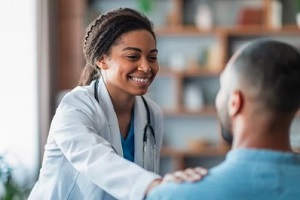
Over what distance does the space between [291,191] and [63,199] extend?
85cm

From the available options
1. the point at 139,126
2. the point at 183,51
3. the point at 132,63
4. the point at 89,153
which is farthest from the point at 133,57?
the point at 183,51

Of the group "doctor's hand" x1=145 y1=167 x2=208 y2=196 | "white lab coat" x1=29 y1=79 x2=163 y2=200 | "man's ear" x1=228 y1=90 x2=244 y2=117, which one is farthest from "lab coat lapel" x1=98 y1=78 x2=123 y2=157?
"man's ear" x1=228 y1=90 x2=244 y2=117

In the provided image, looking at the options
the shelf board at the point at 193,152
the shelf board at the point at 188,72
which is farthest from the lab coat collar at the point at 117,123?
the shelf board at the point at 193,152

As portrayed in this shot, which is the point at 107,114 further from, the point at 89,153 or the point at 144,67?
the point at 89,153

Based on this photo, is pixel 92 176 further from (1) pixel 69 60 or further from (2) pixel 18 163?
(1) pixel 69 60

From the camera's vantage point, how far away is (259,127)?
4.50ft

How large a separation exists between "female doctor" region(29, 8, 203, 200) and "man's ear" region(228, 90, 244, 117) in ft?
1.66

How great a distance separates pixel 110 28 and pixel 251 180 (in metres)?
0.88

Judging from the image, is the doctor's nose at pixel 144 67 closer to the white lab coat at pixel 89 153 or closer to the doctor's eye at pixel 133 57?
the doctor's eye at pixel 133 57

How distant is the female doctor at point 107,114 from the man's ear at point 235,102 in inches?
19.9

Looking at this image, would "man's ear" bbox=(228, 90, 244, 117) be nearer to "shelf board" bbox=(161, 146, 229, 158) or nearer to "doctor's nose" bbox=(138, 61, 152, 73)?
"doctor's nose" bbox=(138, 61, 152, 73)

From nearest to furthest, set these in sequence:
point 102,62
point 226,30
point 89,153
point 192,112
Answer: point 89,153 → point 102,62 → point 226,30 → point 192,112

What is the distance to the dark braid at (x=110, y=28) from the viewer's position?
81.9 inches

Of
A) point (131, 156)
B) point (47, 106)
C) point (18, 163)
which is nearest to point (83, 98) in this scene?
point (131, 156)
